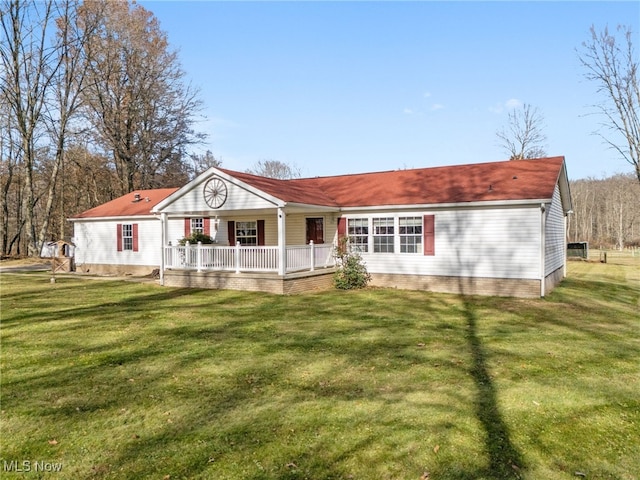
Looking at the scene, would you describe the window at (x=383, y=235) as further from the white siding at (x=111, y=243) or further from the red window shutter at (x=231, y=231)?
the white siding at (x=111, y=243)

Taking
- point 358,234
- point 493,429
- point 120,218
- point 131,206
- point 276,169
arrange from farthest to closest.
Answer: point 276,169 < point 131,206 < point 120,218 < point 358,234 < point 493,429

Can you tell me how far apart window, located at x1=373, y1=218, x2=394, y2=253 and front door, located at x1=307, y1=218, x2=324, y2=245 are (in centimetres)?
225

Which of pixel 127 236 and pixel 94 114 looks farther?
pixel 94 114

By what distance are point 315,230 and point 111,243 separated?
11.4 meters

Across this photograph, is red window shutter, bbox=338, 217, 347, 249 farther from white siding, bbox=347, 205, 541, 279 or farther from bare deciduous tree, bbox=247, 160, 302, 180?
bare deciduous tree, bbox=247, 160, 302, 180

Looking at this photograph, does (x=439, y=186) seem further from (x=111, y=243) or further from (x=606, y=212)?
(x=606, y=212)

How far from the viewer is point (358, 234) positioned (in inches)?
627

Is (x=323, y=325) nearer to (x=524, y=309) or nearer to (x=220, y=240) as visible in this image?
(x=524, y=309)

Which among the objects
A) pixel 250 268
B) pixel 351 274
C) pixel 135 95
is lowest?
pixel 351 274

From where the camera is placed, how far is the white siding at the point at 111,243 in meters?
19.9

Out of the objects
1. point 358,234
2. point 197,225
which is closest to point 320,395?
point 358,234

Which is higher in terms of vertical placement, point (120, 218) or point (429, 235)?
point (120, 218)

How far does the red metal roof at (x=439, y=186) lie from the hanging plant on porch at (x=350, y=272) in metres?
1.89

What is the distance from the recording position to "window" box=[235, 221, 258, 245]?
17.9m
